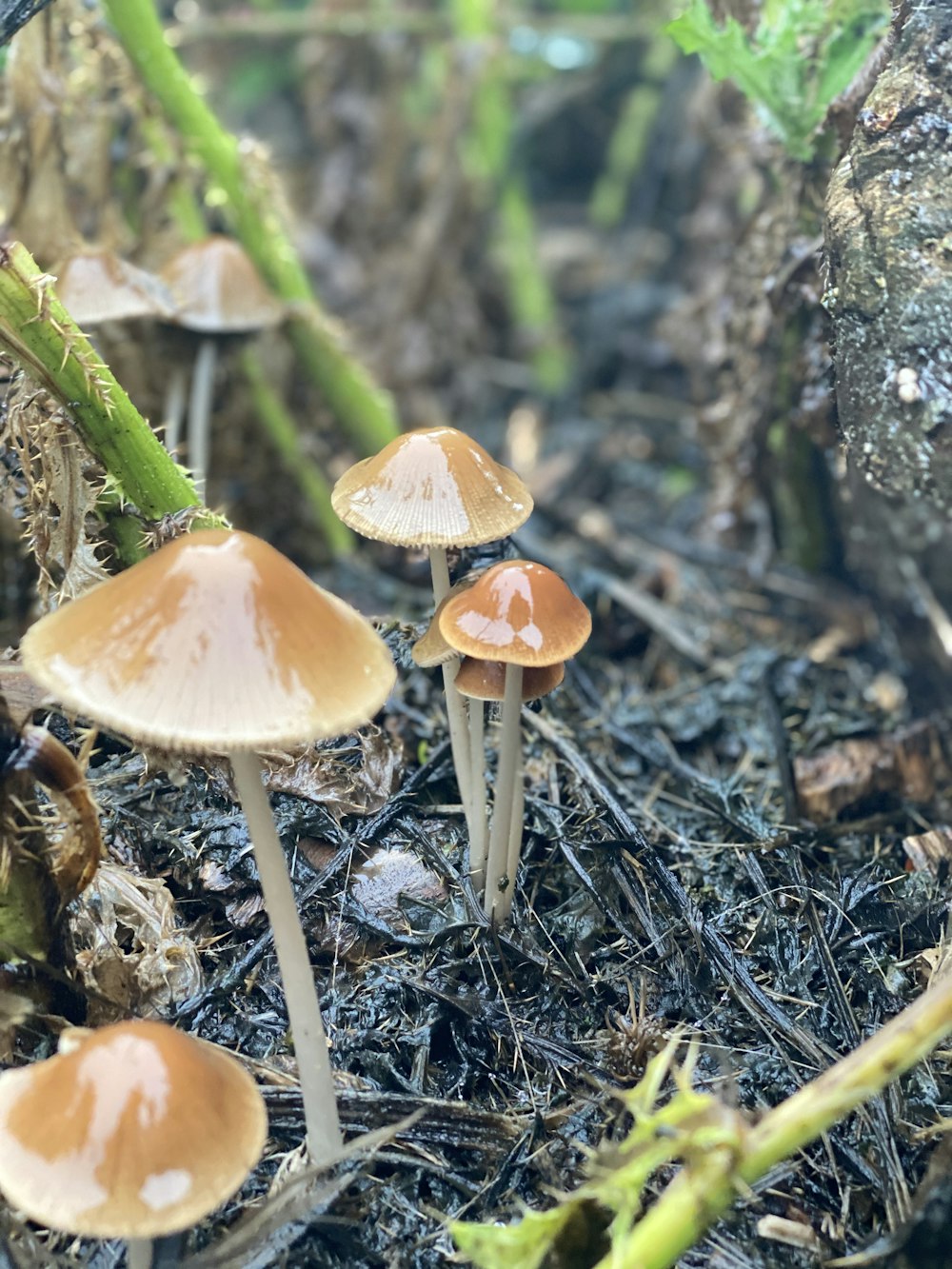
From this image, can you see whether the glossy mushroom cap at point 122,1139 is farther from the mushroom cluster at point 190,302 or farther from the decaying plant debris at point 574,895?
the mushroom cluster at point 190,302

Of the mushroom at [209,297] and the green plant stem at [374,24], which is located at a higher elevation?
the green plant stem at [374,24]

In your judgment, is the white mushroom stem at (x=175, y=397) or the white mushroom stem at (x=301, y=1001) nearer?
the white mushroom stem at (x=301, y=1001)

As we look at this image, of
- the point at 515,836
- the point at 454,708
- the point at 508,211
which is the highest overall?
the point at 508,211

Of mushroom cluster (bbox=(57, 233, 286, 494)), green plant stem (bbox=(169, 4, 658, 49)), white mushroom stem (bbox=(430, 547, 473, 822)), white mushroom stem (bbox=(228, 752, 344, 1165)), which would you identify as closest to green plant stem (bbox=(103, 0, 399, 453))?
mushroom cluster (bbox=(57, 233, 286, 494))

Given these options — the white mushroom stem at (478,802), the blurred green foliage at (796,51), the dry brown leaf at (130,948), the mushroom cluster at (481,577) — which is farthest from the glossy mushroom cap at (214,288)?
the dry brown leaf at (130,948)

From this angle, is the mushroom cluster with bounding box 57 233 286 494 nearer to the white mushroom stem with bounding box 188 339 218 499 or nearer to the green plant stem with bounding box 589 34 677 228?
the white mushroom stem with bounding box 188 339 218 499

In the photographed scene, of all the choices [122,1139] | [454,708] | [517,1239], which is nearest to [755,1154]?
[517,1239]

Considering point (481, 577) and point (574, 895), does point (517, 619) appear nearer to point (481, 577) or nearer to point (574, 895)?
point (481, 577)
